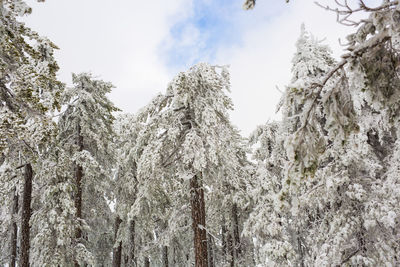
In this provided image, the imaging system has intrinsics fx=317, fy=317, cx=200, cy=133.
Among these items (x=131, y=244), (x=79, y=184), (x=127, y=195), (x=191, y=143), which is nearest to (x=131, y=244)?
(x=131, y=244)

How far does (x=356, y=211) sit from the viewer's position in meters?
9.41

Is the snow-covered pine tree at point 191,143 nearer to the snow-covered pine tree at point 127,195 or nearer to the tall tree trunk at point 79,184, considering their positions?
the tall tree trunk at point 79,184

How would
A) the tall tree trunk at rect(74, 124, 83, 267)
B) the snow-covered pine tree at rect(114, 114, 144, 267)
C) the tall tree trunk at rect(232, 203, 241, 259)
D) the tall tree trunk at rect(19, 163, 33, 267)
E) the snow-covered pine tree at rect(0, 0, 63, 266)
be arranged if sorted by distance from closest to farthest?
the snow-covered pine tree at rect(0, 0, 63, 266) → the tall tree trunk at rect(19, 163, 33, 267) → the tall tree trunk at rect(74, 124, 83, 267) → the snow-covered pine tree at rect(114, 114, 144, 267) → the tall tree trunk at rect(232, 203, 241, 259)

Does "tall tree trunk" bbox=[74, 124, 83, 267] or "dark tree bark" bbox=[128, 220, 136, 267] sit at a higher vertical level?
"tall tree trunk" bbox=[74, 124, 83, 267]

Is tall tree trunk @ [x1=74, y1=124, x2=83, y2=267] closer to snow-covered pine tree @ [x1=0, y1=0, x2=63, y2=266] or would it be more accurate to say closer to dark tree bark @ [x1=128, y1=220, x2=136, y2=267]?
dark tree bark @ [x1=128, y1=220, x2=136, y2=267]

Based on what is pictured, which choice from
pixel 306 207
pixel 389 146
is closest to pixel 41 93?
pixel 306 207

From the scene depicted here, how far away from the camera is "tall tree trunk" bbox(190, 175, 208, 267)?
32.3 feet

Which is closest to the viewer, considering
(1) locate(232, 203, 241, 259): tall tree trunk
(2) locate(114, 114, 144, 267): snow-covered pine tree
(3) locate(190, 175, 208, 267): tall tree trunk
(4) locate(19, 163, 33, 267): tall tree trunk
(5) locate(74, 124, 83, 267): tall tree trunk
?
(4) locate(19, 163, 33, 267): tall tree trunk

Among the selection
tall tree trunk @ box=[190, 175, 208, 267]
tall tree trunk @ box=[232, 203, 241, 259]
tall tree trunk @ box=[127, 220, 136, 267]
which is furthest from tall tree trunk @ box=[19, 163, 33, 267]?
tall tree trunk @ box=[232, 203, 241, 259]

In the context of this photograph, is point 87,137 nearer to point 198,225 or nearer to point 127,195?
point 127,195

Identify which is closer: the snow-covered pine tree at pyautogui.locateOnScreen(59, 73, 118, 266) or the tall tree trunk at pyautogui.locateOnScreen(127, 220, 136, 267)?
the snow-covered pine tree at pyautogui.locateOnScreen(59, 73, 118, 266)

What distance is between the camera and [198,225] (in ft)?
32.9

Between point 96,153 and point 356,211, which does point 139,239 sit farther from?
point 356,211

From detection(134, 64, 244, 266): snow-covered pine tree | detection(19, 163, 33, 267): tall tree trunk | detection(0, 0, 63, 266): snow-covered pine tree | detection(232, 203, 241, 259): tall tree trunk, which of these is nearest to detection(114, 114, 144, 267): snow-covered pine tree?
detection(134, 64, 244, 266): snow-covered pine tree
